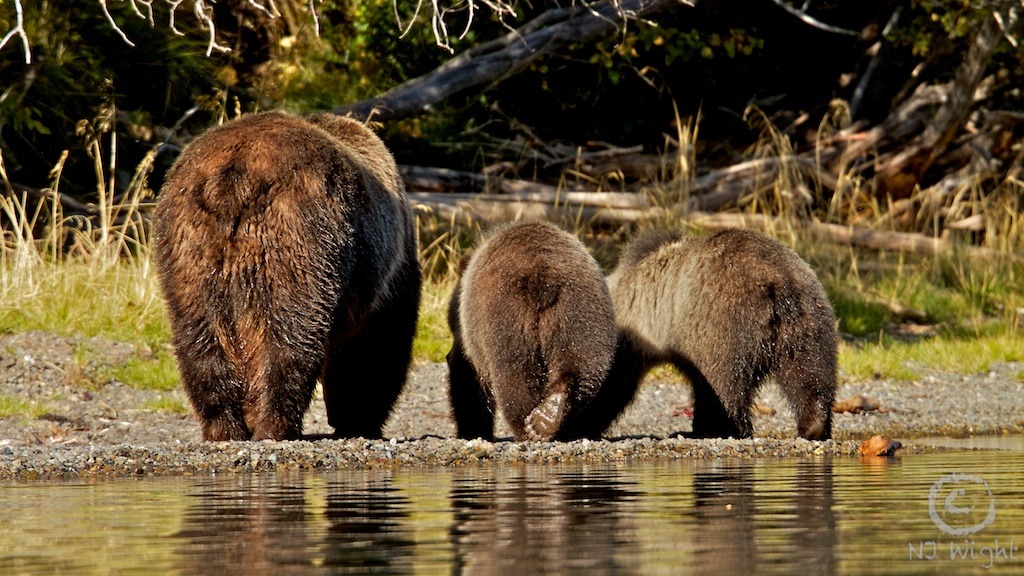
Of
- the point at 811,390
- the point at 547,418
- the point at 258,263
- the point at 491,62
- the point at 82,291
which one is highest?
the point at 491,62

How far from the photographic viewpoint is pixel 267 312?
723 centimetres

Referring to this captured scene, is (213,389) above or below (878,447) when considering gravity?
above

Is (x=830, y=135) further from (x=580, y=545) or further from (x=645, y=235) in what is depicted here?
(x=580, y=545)

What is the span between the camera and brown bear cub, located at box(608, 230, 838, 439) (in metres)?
8.28

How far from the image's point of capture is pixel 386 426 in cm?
991

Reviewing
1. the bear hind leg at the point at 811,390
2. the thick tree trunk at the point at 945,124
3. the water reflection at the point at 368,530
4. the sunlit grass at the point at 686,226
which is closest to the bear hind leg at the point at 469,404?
the sunlit grass at the point at 686,226

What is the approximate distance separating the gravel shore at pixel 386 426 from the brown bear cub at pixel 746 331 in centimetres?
30

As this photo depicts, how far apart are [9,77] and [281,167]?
7.54 meters

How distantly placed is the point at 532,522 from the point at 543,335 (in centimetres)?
281

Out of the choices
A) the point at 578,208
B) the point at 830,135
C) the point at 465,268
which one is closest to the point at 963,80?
the point at 830,135

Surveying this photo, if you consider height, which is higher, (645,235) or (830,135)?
(830,135)

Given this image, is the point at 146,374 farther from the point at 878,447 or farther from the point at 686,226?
the point at 686,226

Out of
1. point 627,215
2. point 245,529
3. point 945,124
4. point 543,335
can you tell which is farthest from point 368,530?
point 945,124

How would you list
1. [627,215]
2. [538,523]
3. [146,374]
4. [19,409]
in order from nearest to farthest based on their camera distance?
1. [538,523]
2. [19,409]
3. [146,374]
4. [627,215]
